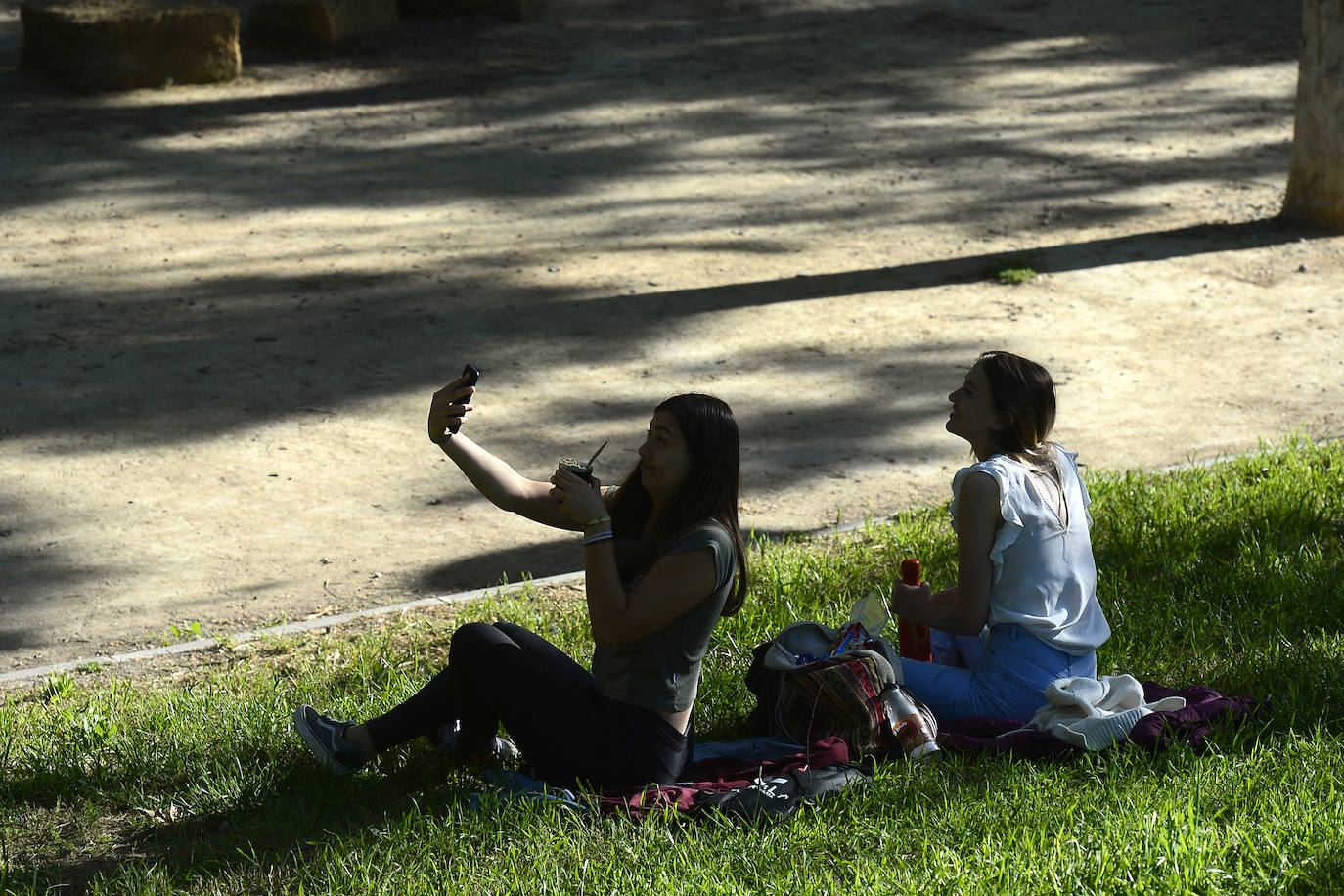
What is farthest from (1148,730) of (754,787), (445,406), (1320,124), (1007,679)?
(1320,124)

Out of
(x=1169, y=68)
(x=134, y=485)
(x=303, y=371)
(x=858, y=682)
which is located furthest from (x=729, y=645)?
(x=1169, y=68)

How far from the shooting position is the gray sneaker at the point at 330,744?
4.06 m

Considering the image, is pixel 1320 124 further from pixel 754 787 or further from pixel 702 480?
pixel 754 787

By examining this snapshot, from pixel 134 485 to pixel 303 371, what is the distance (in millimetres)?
1481

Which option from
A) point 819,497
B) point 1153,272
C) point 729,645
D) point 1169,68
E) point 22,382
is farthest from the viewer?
point 1169,68

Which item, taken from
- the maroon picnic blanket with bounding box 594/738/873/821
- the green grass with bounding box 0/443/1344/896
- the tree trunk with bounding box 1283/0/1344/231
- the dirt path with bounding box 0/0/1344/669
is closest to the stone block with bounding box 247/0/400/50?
the dirt path with bounding box 0/0/1344/669

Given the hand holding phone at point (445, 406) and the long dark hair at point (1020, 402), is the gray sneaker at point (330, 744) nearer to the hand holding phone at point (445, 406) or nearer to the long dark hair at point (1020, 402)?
the hand holding phone at point (445, 406)

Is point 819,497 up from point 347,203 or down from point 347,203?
down

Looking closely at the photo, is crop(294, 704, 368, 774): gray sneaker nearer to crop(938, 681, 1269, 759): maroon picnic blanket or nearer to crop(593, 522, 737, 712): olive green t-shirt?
crop(593, 522, 737, 712): olive green t-shirt

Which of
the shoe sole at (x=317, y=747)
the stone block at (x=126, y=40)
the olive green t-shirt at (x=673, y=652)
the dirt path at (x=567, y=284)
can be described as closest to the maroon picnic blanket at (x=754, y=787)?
the olive green t-shirt at (x=673, y=652)

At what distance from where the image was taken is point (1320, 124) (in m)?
10.2

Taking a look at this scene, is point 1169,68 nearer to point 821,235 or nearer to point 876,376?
point 821,235

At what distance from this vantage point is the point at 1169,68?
1512cm

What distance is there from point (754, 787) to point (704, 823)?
162 millimetres
